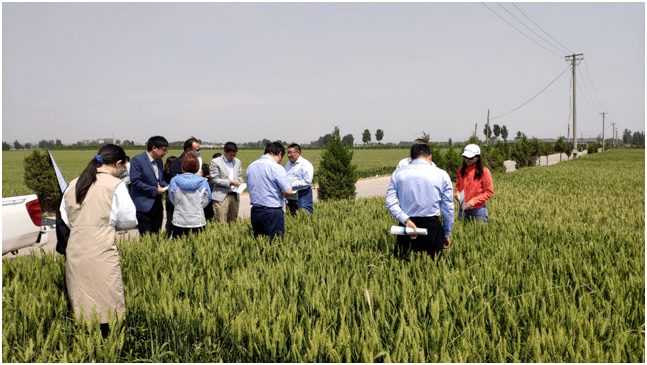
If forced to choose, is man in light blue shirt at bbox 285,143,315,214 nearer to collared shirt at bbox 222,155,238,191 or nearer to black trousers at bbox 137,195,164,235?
collared shirt at bbox 222,155,238,191

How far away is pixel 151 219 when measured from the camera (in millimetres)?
6035

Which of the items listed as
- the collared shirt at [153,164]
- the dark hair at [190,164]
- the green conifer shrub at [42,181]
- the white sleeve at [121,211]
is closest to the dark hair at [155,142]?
the collared shirt at [153,164]

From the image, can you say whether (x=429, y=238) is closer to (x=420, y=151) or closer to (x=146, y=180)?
(x=420, y=151)

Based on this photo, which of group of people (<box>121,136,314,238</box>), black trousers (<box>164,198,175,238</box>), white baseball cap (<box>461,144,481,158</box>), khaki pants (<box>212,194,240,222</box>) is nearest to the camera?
group of people (<box>121,136,314,238</box>)

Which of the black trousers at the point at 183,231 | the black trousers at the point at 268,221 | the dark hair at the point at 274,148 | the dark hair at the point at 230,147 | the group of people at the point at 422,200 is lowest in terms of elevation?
the black trousers at the point at 183,231

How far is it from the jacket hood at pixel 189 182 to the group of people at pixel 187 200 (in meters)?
0.01

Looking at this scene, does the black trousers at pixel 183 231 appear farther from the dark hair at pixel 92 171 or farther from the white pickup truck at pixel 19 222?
the dark hair at pixel 92 171

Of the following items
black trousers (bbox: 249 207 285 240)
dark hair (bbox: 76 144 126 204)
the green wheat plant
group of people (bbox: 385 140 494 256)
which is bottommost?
the green wheat plant

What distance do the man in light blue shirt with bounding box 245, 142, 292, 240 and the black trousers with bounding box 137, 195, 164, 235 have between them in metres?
1.72

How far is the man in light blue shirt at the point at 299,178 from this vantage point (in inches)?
282

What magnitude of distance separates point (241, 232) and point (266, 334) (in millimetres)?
3805

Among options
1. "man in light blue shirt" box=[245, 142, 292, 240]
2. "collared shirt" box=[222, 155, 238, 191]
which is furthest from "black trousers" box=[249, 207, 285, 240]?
"collared shirt" box=[222, 155, 238, 191]

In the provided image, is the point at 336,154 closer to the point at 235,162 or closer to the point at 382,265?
the point at 235,162

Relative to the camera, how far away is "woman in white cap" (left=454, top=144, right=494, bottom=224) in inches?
216
